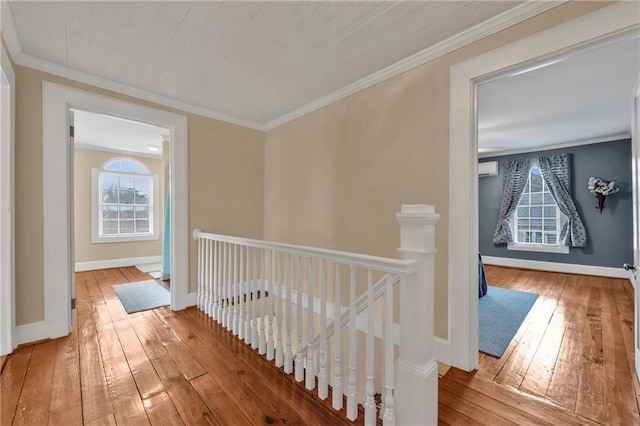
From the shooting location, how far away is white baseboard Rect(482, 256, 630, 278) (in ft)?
14.3

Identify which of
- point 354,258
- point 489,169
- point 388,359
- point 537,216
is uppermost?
point 489,169

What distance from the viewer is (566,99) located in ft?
9.57

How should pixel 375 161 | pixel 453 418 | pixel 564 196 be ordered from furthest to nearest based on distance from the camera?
1. pixel 564 196
2. pixel 375 161
3. pixel 453 418

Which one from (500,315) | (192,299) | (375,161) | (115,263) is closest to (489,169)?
(500,315)

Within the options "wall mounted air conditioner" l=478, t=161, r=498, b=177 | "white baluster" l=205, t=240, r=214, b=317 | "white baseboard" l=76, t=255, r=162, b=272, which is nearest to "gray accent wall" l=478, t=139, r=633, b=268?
"wall mounted air conditioner" l=478, t=161, r=498, b=177

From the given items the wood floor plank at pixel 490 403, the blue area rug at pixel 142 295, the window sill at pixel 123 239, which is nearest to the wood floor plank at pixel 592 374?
the wood floor plank at pixel 490 403

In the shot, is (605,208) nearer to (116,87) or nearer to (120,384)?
(120,384)

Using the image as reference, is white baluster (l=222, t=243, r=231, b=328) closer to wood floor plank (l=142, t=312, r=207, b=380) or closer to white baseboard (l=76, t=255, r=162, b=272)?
wood floor plank (l=142, t=312, r=207, b=380)

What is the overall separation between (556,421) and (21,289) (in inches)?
146

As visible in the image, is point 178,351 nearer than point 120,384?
No

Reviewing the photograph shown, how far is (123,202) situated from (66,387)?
454 cm

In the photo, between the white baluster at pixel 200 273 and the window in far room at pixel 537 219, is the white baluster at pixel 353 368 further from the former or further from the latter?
the window in far room at pixel 537 219

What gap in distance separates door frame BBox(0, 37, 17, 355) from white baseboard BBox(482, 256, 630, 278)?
22.7 feet

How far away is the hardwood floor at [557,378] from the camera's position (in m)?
1.42
